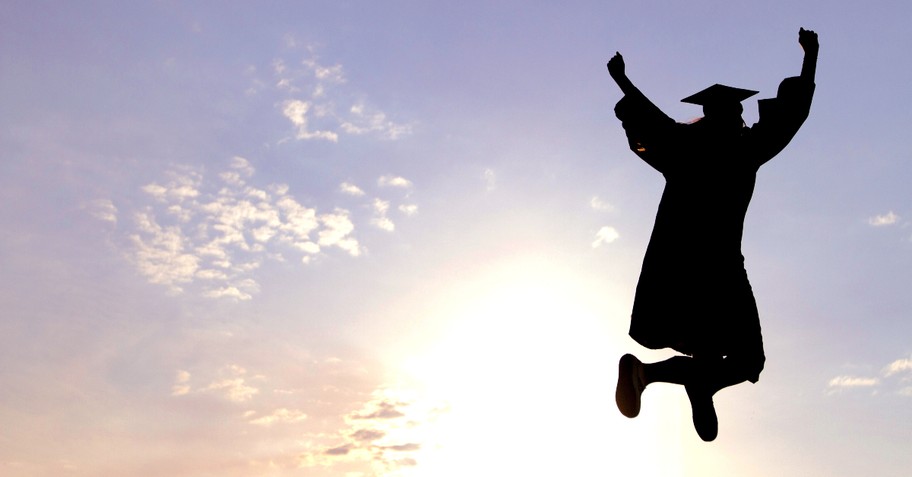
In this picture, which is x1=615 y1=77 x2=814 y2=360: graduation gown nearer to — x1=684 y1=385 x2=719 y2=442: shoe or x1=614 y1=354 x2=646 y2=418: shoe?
Answer: x1=614 y1=354 x2=646 y2=418: shoe

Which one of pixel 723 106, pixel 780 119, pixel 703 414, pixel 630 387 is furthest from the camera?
pixel 723 106

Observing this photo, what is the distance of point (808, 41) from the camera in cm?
716

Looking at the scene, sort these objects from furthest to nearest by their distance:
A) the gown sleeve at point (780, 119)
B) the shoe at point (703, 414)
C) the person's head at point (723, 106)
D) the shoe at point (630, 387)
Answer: the person's head at point (723, 106) < the gown sleeve at point (780, 119) < the shoe at point (630, 387) < the shoe at point (703, 414)

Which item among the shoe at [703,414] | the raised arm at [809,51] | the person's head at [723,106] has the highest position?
the raised arm at [809,51]

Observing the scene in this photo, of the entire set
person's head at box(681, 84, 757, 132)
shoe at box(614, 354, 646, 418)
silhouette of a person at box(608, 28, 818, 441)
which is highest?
→ person's head at box(681, 84, 757, 132)

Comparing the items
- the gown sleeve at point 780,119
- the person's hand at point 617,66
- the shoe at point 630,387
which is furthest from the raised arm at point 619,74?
the shoe at point 630,387

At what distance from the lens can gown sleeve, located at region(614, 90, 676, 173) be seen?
7.26 metres

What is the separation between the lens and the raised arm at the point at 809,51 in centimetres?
714


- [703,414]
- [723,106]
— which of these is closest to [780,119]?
[723,106]

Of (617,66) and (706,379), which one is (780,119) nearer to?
(617,66)

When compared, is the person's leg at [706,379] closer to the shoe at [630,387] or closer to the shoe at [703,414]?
the shoe at [703,414]

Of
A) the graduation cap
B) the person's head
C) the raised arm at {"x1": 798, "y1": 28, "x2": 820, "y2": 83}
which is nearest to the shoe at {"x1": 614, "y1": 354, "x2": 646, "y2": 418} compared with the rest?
the person's head

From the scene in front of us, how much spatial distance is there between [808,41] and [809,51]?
105 mm

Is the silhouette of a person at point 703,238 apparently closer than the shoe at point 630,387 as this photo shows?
Yes
